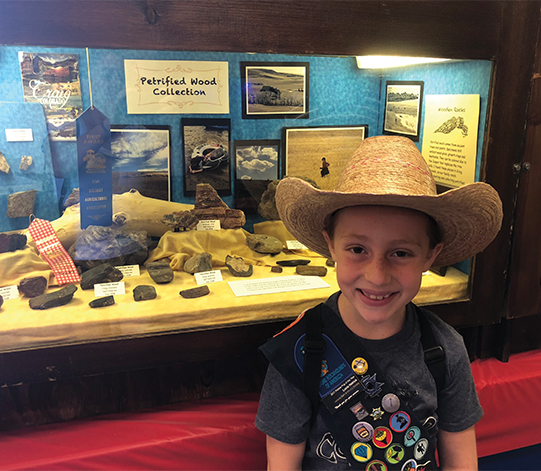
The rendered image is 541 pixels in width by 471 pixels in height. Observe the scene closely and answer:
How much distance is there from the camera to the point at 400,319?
1179 mm

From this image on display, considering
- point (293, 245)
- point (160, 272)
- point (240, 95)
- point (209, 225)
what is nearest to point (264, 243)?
point (293, 245)

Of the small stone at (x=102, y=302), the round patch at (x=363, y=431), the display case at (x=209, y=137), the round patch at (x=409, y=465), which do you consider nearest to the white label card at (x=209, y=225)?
the display case at (x=209, y=137)

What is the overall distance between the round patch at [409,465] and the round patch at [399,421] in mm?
89

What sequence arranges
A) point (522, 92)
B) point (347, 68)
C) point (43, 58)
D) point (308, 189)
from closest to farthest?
point (308, 189)
point (43, 58)
point (347, 68)
point (522, 92)

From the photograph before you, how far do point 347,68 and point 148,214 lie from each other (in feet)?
2.68

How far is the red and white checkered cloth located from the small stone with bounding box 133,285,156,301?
0.19 m

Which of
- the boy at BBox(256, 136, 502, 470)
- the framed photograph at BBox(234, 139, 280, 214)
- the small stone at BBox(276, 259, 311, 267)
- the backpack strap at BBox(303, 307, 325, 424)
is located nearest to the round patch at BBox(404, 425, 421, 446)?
the boy at BBox(256, 136, 502, 470)

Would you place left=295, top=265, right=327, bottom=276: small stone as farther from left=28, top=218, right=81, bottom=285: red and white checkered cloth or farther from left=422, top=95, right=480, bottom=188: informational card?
left=28, top=218, right=81, bottom=285: red and white checkered cloth

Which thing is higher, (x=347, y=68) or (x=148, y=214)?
(x=347, y=68)

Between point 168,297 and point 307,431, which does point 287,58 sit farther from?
point 307,431

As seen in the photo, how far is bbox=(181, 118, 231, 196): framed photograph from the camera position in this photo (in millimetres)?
1523

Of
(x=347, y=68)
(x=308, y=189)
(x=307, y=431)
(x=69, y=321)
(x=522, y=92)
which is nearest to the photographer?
(x=308, y=189)

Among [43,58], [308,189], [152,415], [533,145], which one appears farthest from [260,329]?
[533,145]

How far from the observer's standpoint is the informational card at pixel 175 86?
1403 millimetres
